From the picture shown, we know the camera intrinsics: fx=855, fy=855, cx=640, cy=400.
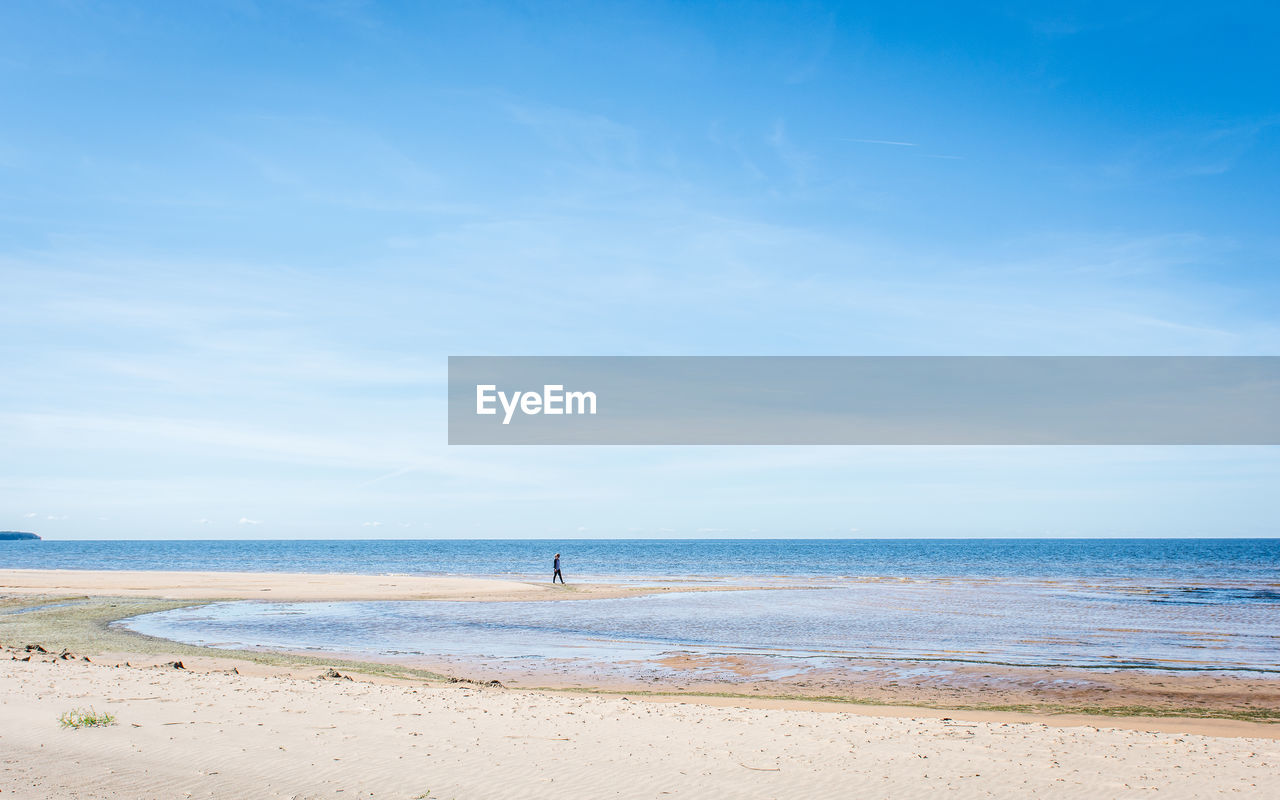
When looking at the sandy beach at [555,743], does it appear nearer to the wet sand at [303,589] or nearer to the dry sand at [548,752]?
the dry sand at [548,752]

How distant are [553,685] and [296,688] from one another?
17.3 feet

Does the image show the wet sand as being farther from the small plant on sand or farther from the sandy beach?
the small plant on sand

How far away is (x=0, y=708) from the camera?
12617 millimetres

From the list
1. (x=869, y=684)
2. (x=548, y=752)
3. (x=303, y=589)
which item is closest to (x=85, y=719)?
(x=548, y=752)

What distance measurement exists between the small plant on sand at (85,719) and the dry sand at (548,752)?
142 millimetres

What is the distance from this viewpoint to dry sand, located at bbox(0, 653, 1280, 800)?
966 cm

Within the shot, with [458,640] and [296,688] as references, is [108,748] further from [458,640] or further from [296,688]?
[458,640]

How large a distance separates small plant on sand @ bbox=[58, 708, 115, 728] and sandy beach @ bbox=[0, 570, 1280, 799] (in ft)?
0.55

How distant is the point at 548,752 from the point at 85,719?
644 centimetres

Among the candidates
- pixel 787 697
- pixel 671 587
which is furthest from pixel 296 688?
pixel 671 587

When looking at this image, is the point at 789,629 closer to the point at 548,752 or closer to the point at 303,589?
the point at 548,752

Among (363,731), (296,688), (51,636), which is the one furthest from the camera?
(51,636)

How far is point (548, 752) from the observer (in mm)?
11070

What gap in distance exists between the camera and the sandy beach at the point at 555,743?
32.0 feet
